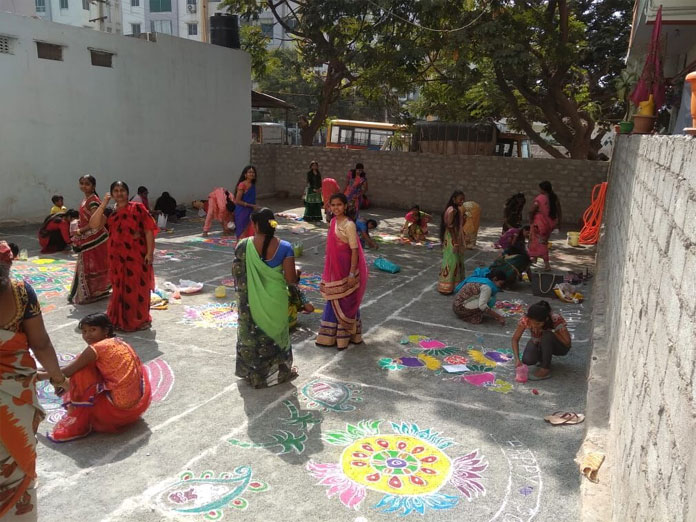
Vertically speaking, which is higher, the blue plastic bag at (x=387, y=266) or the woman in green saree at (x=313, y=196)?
the woman in green saree at (x=313, y=196)

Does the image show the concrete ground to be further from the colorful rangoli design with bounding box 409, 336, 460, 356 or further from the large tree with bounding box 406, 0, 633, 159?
the large tree with bounding box 406, 0, 633, 159

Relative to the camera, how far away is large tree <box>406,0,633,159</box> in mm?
12664

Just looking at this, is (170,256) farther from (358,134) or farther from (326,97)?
(358,134)

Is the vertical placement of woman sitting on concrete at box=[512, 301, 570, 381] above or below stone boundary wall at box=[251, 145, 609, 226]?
below

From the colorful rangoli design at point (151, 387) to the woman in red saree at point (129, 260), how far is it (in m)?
0.87

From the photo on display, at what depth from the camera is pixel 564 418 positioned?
15.9ft

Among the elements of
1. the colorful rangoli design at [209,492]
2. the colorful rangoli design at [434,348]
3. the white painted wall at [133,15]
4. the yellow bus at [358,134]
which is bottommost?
the colorful rangoli design at [209,492]

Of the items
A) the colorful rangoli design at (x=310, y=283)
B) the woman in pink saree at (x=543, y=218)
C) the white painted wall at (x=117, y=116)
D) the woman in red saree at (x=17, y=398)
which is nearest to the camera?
the woman in red saree at (x=17, y=398)

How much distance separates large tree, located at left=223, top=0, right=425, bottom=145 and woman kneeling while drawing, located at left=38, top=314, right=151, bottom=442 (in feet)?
37.5

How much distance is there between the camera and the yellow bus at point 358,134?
26.0 meters

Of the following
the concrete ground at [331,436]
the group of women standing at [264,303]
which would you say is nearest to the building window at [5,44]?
the concrete ground at [331,436]

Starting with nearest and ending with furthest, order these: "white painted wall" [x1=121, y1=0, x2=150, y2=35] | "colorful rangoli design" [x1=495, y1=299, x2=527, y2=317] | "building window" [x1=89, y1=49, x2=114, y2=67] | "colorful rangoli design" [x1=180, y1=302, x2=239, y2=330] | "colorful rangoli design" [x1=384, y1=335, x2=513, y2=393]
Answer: "colorful rangoli design" [x1=384, y1=335, x2=513, y2=393], "colorful rangoli design" [x1=180, y1=302, x2=239, y2=330], "colorful rangoli design" [x1=495, y1=299, x2=527, y2=317], "building window" [x1=89, y1=49, x2=114, y2=67], "white painted wall" [x1=121, y1=0, x2=150, y2=35]

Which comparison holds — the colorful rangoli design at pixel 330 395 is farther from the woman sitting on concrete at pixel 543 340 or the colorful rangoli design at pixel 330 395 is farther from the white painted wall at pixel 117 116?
the white painted wall at pixel 117 116

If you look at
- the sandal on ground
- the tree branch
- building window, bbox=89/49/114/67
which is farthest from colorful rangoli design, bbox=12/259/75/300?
the tree branch
